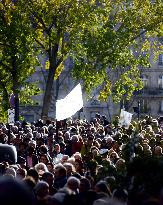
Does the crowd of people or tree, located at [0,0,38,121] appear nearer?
the crowd of people

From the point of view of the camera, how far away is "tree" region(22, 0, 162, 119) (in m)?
41.0

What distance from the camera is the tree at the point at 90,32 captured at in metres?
41.0

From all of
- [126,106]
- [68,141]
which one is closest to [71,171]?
[68,141]

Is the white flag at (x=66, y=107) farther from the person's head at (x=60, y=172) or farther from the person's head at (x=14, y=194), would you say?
the person's head at (x=14, y=194)

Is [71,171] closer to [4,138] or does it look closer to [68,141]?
[68,141]

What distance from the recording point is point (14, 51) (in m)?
41.5

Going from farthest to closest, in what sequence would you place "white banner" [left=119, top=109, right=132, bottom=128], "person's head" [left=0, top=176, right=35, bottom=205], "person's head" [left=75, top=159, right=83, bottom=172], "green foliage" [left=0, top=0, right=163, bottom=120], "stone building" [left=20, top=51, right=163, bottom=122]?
"stone building" [left=20, top=51, right=163, bottom=122], "green foliage" [left=0, top=0, right=163, bottom=120], "white banner" [left=119, top=109, right=132, bottom=128], "person's head" [left=75, top=159, right=83, bottom=172], "person's head" [left=0, top=176, right=35, bottom=205]

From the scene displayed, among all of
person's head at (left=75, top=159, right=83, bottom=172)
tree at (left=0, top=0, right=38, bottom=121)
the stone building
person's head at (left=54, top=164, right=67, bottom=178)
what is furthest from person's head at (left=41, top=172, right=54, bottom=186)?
the stone building

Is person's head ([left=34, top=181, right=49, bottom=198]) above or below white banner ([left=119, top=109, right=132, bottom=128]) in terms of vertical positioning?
below

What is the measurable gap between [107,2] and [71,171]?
2818 centimetres

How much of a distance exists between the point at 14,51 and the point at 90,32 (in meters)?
3.55

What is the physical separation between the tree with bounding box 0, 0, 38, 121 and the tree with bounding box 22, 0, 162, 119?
2.00 ft

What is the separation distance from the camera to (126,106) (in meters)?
69.9

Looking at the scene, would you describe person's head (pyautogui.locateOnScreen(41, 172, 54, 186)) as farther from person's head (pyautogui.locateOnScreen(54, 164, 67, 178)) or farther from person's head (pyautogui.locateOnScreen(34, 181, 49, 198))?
person's head (pyautogui.locateOnScreen(34, 181, 49, 198))
